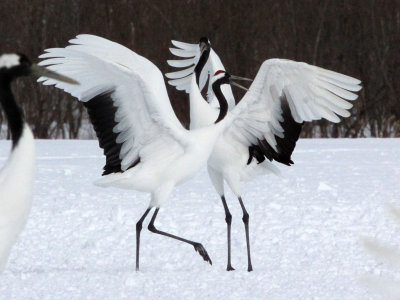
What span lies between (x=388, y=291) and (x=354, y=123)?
13.3 m

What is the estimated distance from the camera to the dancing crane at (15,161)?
3.73m

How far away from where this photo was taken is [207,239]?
7090mm

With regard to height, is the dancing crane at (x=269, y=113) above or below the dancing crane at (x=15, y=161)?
below

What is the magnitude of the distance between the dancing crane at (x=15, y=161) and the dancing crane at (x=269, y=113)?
2.41 meters

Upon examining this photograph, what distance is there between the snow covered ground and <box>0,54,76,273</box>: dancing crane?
140 centimetres

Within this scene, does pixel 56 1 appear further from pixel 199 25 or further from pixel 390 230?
pixel 390 230

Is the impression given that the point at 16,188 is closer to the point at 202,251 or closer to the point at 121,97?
the point at 121,97

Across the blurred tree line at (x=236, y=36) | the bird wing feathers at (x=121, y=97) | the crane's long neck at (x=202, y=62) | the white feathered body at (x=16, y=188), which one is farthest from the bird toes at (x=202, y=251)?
the blurred tree line at (x=236, y=36)

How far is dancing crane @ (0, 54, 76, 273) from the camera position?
3732 millimetres

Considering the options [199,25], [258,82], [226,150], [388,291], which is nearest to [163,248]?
[226,150]

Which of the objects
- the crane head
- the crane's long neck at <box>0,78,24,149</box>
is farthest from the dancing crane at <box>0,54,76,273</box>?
the crane head

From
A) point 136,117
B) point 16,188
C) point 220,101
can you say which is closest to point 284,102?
point 220,101

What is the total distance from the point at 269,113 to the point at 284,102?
110 mm

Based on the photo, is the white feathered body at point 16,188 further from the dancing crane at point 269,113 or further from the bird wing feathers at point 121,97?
the dancing crane at point 269,113
